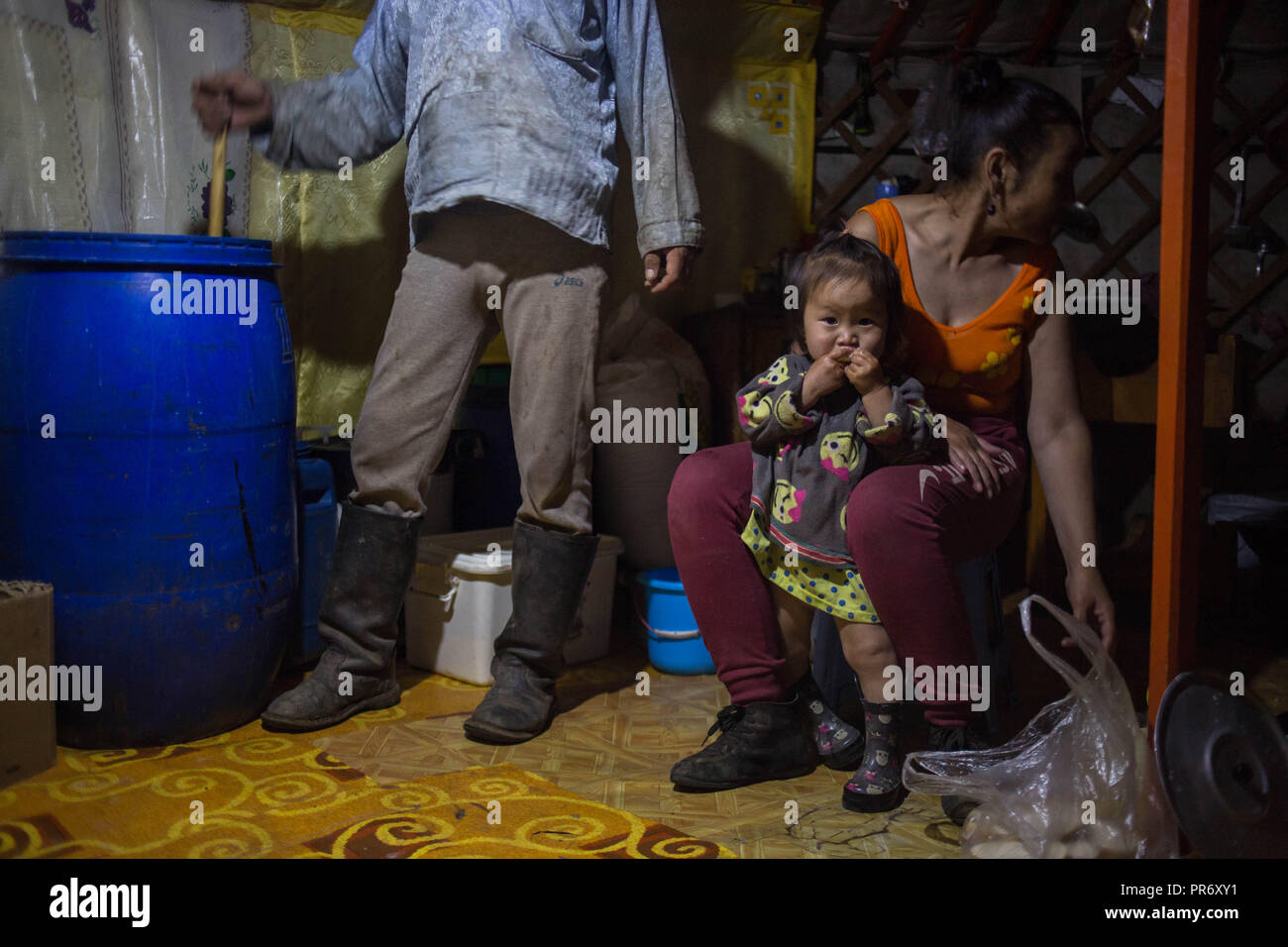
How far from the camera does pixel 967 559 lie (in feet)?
4.46

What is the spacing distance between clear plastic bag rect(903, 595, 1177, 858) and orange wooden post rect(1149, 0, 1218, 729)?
0.05 metres

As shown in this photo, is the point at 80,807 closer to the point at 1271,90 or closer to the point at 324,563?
the point at 324,563

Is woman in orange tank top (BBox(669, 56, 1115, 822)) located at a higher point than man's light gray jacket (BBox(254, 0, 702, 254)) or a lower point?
lower

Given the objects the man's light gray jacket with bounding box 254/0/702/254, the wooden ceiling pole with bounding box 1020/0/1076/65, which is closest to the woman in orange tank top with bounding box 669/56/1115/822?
the man's light gray jacket with bounding box 254/0/702/254

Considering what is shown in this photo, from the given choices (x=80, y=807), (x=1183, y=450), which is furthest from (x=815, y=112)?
(x=80, y=807)

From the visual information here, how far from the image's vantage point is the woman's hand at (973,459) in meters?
1.28

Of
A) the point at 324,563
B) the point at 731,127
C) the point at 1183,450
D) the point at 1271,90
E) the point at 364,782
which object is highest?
the point at 1271,90

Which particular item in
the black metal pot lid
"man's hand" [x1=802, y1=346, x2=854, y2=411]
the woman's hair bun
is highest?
the woman's hair bun

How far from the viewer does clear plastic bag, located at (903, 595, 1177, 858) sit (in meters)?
1.04

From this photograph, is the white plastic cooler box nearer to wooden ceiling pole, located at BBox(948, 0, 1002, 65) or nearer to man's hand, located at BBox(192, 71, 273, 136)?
man's hand, located at BBox(192, 71, 273, 136)

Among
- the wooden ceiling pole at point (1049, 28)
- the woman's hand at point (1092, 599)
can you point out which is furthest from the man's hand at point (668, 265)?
→ the wooden ceiling pole at point (1049, 28)

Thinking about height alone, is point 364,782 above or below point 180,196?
below

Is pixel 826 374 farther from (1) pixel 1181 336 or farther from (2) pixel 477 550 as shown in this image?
(2) pixel 477 550
